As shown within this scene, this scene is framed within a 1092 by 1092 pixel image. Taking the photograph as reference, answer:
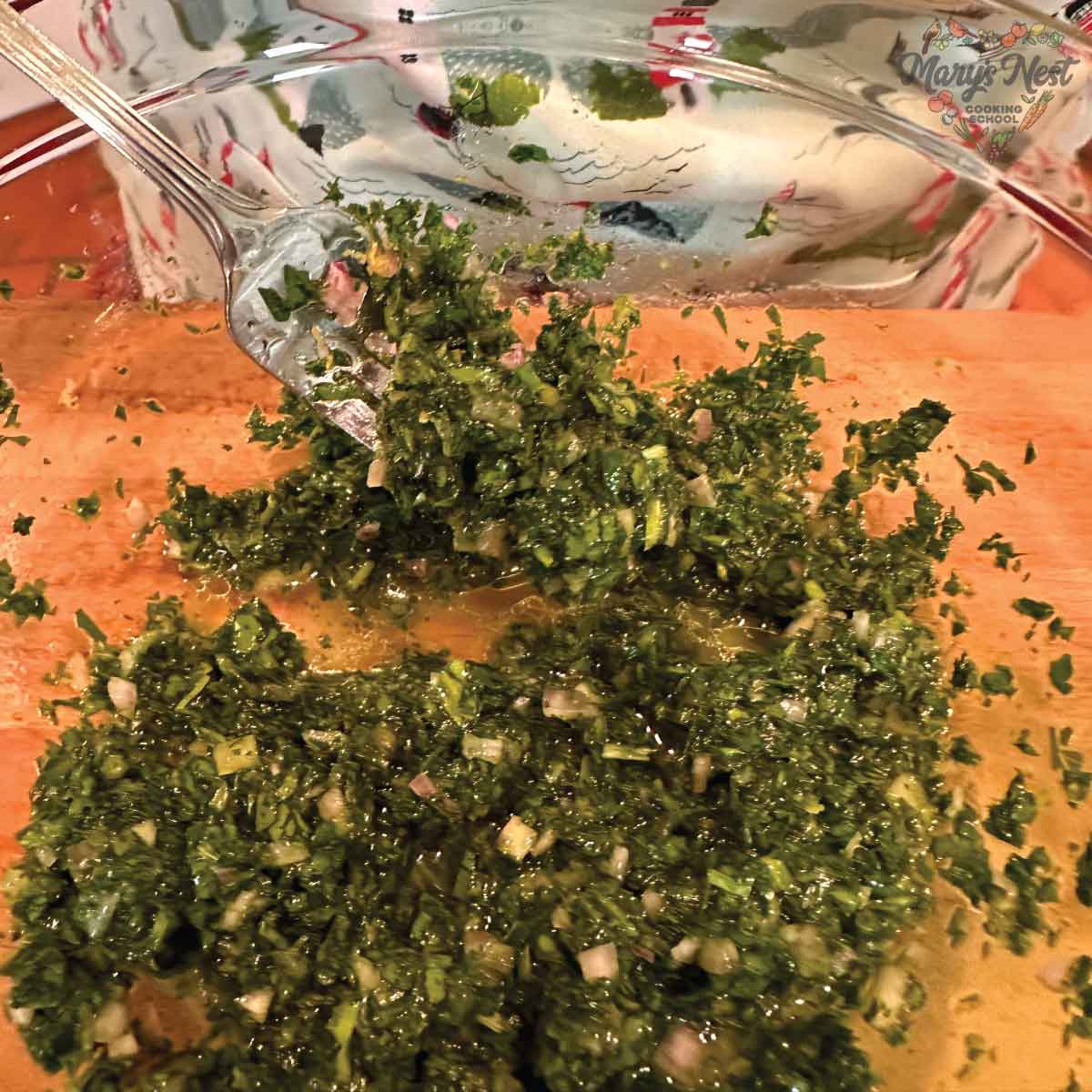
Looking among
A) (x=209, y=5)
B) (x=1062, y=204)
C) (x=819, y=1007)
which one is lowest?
(x=819, y=1007)

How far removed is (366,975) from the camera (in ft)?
6.25

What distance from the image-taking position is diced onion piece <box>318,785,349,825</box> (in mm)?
2088

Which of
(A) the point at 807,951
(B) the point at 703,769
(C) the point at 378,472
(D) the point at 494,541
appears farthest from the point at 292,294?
(A) the point at 807,951

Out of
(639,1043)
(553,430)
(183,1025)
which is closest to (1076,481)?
(553,430)

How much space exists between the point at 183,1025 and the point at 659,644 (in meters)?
1.58

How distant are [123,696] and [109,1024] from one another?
2.61 feet

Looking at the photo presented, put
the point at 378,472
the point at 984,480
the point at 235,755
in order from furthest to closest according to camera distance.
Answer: the point at 984,480
the point at 378,472
the point at 235,755

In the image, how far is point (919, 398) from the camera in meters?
2.81

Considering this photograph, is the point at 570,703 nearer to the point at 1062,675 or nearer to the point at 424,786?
the point at 424,786

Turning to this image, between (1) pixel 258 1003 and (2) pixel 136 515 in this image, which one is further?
(2) pixel 136 515

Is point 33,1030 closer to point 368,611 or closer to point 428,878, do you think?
point 428,878

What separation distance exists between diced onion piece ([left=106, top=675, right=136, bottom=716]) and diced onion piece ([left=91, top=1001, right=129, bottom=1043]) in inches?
28.2

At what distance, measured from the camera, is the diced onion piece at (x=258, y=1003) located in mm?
1959

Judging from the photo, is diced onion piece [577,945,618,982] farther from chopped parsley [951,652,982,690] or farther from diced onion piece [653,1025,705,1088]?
chopped parsley [951,652,982,690]
